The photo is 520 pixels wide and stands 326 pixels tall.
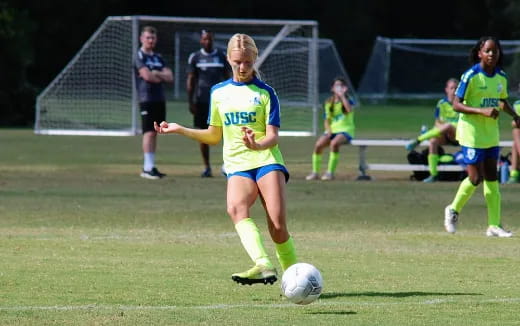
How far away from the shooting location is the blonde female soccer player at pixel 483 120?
1276 centimetres

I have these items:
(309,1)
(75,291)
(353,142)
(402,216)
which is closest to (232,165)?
(75,291)

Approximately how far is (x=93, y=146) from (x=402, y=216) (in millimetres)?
14577

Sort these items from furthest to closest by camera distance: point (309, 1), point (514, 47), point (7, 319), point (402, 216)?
point (309, 1), point (514, 47), point (402, 216), point (7, 319)

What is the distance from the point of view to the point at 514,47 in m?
48.9

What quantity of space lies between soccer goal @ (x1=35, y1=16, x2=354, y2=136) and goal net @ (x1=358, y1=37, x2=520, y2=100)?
20360 mm

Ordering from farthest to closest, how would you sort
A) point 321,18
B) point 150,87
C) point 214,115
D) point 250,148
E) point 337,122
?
1. point 321,18
2. point 337,122
3. point 150,87
4. point 214,115
5. point 250,148

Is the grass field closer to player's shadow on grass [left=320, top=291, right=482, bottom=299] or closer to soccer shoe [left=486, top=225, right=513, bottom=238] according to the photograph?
player's shadow on grass [left=320, top=291, right=482, bottom=299]

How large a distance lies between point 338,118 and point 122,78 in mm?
9727

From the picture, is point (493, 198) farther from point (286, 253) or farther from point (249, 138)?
point (249, 138)

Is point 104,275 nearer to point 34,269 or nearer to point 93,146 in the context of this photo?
point 34,269

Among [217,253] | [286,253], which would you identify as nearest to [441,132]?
[217,253]

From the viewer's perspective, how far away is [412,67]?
51625 mm

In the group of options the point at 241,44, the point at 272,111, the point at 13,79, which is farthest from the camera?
the point at 13,79

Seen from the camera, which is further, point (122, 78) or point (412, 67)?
point (412, 67)
